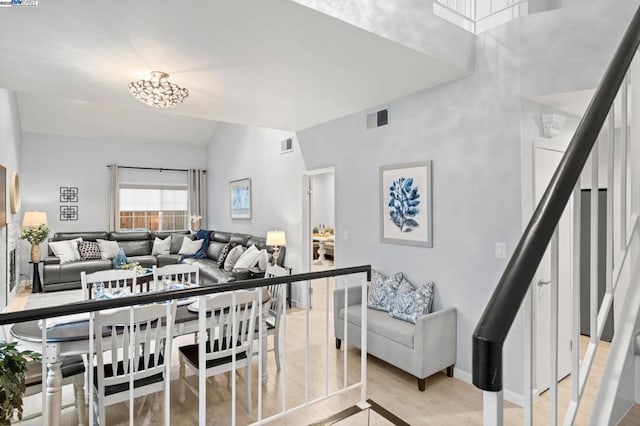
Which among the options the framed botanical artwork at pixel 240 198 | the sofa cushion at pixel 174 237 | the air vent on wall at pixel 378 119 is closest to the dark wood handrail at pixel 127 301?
the air vent on wall at pixel 378 119

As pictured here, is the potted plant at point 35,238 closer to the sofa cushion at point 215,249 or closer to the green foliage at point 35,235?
the green foliage at point 35,235

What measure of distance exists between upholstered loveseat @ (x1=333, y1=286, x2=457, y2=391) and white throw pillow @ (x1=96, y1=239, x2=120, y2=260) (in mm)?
5860

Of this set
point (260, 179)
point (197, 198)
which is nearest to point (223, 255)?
point (260, 179)

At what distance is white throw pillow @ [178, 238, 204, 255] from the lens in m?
7.74

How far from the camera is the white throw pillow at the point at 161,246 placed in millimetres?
7941

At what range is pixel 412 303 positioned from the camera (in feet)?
10.9

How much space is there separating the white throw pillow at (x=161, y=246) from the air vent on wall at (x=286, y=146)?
154 inches

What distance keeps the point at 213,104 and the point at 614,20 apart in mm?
3404

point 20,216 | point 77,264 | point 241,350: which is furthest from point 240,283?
point 20,216

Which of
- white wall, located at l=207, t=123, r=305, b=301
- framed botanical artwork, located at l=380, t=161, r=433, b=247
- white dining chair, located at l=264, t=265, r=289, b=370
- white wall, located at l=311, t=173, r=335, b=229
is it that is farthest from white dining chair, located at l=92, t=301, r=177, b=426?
white wall, located at l=311, t=173, r=335, b=229

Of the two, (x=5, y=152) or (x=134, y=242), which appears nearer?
(x=5, y=152)

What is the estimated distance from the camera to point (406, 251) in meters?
3.68

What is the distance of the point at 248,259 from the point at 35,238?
4137 mm

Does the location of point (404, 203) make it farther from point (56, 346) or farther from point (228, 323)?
point (56, 346)
